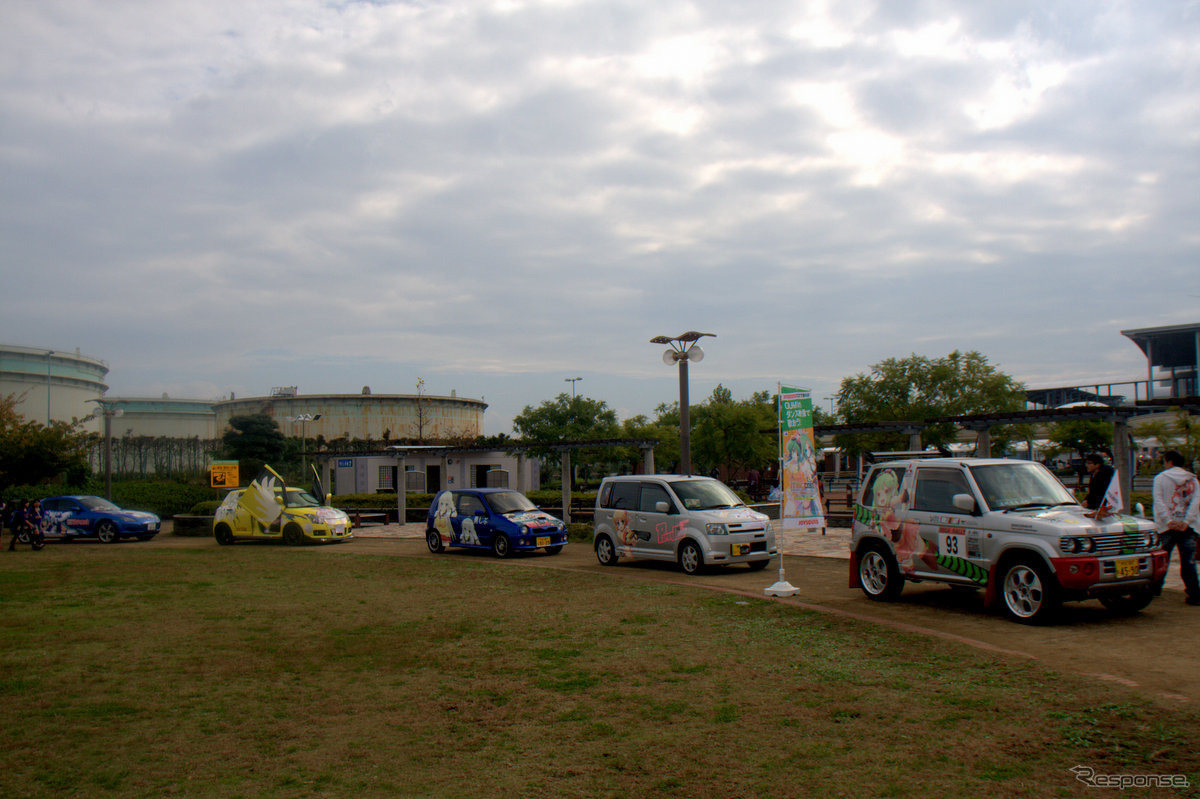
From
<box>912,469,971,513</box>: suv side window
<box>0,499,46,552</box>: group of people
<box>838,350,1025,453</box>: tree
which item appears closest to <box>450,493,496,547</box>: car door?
<box>912,469,971,513</box>: suv side window

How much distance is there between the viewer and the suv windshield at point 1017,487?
962 centimetres

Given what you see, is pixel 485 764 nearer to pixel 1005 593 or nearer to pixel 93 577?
pixel 1005 593

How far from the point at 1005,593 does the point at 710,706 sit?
16.0 ft

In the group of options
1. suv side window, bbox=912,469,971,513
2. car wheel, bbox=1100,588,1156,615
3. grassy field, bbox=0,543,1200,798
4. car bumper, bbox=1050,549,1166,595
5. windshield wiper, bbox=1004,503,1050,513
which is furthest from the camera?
suv side window, bbox=912,469,971,513

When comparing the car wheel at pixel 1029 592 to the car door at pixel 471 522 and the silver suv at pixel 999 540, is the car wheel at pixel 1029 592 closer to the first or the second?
the silver suv at pixel 999 540

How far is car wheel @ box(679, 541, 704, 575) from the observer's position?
571 inches

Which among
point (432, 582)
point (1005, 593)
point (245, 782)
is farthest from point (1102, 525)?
point (432, 582)

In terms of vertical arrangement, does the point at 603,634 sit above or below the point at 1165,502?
below

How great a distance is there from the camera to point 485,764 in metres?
4.99

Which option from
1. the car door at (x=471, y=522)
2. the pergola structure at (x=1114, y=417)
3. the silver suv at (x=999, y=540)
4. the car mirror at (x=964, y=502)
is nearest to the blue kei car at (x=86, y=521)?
the car door at (x=471, y=522)

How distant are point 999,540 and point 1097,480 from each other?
2.07 meters

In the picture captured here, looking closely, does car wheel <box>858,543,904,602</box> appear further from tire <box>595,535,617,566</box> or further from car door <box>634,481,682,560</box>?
tire <box>595,535,617,566</box>

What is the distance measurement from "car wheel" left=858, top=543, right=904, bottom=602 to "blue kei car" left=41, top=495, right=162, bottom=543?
77.3 feet

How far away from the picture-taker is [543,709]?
615cm
